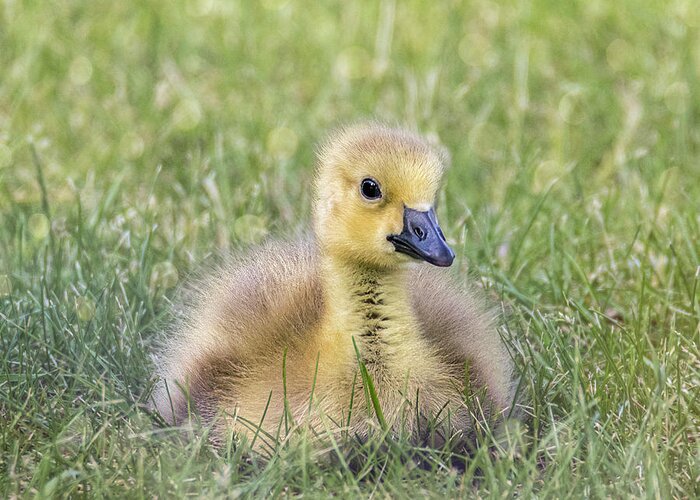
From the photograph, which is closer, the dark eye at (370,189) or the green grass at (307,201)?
the green grass at (307,201)

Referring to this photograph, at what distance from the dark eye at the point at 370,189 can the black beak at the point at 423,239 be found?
89 mm

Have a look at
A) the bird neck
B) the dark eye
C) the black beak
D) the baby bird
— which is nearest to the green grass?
the baby bird

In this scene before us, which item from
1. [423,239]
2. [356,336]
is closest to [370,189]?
[423,239]

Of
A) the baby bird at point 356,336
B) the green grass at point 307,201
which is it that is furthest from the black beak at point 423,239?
the green grass at point 307,201

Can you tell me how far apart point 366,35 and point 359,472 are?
3.38 meters

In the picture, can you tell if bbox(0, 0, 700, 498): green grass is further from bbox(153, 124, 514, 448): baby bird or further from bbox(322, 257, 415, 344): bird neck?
bbox(322, 257, 415, 344): bird neck

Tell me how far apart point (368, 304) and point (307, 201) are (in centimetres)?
148

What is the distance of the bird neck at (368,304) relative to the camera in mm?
2834

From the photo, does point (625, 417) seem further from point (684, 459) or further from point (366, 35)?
point (366, 35)

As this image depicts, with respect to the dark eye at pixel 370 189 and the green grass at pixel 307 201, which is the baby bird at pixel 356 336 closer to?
the dark eye at pixel 370 189

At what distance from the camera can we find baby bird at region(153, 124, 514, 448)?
110 inches

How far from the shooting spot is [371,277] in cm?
286

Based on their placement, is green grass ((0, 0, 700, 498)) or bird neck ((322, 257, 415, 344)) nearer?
green grass ((0, 0, 700, 498))

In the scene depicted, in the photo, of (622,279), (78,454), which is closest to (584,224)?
(622,279)
